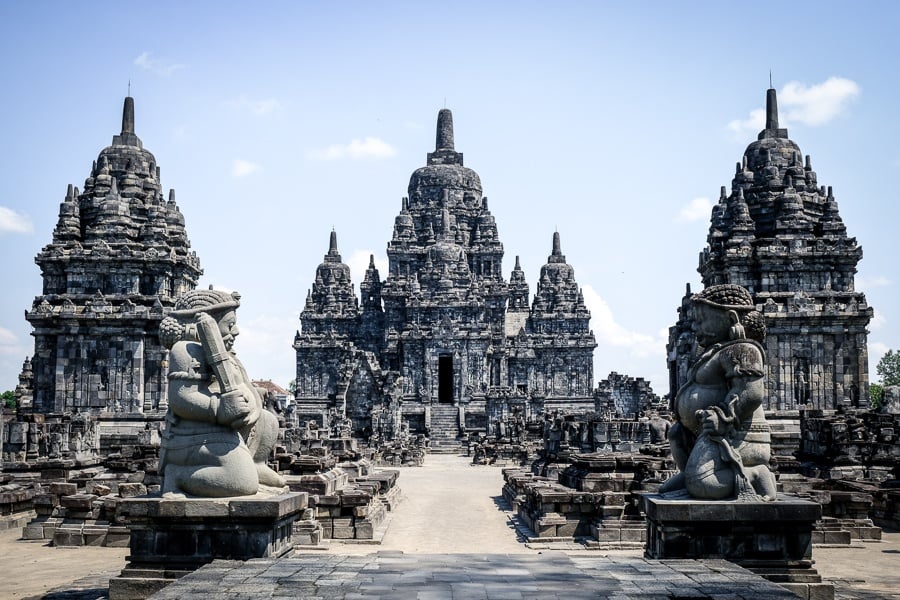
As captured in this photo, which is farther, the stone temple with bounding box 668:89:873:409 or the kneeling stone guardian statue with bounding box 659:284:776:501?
the stone temple with bounding box 668:89:873:409

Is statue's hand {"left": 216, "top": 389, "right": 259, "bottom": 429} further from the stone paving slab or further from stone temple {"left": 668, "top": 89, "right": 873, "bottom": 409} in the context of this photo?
stone temple {"left": 668, "top": 89, "right": 873, "bottom": 409}

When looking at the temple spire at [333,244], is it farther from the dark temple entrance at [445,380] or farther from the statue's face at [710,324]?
the statue's face at [710,324]

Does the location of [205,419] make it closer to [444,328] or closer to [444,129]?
[444,328]

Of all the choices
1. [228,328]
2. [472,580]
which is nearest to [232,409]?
[228,328]

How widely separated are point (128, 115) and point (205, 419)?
32578mm

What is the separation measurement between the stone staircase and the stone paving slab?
123 feet

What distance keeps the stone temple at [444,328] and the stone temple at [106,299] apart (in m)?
14.6

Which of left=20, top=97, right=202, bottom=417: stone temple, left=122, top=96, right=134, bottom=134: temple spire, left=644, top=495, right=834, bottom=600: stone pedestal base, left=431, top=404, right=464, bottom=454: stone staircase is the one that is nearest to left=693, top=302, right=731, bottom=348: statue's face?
left=644, top=495, right=834, bottom=600: stone pedestal base

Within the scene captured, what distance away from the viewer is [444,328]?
52.8 meters

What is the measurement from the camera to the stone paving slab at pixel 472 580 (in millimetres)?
6051

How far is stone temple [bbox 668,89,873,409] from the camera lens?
30234mm

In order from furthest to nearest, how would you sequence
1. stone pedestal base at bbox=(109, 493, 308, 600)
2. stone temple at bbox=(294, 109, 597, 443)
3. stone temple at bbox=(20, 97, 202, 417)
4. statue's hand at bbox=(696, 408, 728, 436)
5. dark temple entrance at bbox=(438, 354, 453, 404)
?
dark temple entrance at bbox=(438, 354, 453, 404) < stone temple at bbox=(294, 109, 597, 443) < stone temple at bbox=(20, 97, 202, 417) < statue's hand at bbox=(696, 408, 728, 436) < stone pedestal base at bbox=(109, 493, 308, 600)

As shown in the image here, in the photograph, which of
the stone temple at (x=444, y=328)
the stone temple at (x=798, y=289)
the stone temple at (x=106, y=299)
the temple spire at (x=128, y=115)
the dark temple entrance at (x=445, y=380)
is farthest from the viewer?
the dark temple entrance at (x=445, y=380)

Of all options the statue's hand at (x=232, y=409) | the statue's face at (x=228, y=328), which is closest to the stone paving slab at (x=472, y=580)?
the statue's hand at (x=232, y=409)
